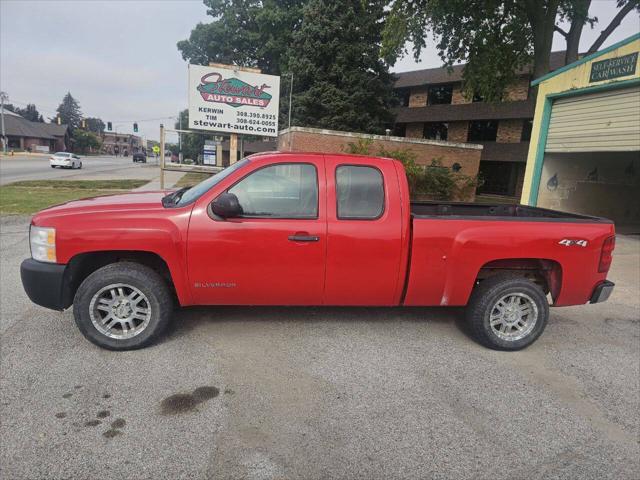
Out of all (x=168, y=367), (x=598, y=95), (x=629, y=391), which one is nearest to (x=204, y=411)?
(x=168, y=367)

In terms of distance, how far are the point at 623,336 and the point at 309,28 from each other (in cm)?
2461

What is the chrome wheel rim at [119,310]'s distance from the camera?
11.7ft

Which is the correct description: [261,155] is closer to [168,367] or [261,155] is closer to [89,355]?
[168,367]

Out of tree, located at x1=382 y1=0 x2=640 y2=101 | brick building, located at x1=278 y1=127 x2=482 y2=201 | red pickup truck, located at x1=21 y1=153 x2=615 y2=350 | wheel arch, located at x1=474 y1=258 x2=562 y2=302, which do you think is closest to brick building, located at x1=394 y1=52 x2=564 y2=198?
tree, located at x1=382 y1=0 x2=640 y2=101

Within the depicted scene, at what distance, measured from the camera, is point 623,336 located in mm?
4656

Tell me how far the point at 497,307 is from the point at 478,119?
31561mm

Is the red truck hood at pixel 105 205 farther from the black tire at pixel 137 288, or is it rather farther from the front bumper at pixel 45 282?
the black tire at pixel 137 288

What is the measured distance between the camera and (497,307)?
13.3ft

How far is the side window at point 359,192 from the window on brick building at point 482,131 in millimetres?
31501

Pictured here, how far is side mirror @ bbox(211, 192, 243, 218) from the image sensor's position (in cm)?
346

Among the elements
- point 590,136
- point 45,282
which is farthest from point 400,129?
point 45,282

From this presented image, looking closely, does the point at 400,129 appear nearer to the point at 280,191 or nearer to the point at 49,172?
the point at 49,172

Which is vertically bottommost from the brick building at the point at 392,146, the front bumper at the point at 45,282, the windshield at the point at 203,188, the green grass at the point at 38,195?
the green grass at the point at 38,195

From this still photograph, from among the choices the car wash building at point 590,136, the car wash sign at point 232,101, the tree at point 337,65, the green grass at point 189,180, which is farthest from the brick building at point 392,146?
the tree at point 337,65
